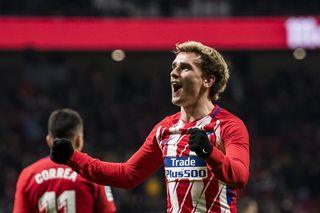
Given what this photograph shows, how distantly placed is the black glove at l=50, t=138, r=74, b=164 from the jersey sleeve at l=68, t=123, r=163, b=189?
0.06 meters

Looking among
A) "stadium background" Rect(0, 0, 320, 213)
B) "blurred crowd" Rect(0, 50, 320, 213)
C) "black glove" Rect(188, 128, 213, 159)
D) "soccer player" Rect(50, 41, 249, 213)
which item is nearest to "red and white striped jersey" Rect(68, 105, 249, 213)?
"soccer player" Rect(50, 41, 249, 213)

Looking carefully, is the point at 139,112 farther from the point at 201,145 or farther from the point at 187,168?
the point at 201,145

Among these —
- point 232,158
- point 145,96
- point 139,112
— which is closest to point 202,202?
point 232,158

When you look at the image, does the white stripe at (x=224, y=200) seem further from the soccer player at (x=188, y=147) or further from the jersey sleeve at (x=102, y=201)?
the jersey sleeve at (x=102, y=201)

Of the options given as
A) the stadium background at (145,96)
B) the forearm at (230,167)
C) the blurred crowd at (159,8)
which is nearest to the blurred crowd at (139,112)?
the stadium background at (145,96)

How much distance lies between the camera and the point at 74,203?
4.92 metres

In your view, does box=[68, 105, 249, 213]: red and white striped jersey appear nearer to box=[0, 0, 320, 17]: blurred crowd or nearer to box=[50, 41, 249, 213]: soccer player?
box=[50, 41, 249, 213]: soccer player

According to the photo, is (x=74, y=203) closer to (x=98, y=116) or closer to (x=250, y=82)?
(x=98, y=116)

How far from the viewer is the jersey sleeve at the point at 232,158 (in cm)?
353

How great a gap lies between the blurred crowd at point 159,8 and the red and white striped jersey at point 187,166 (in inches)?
489

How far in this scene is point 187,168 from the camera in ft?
12.9

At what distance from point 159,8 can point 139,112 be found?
6.84 feet

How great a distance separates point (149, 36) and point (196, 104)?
500 inches

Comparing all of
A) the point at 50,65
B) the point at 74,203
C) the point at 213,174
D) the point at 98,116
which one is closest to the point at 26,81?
→ the point at 50,65
